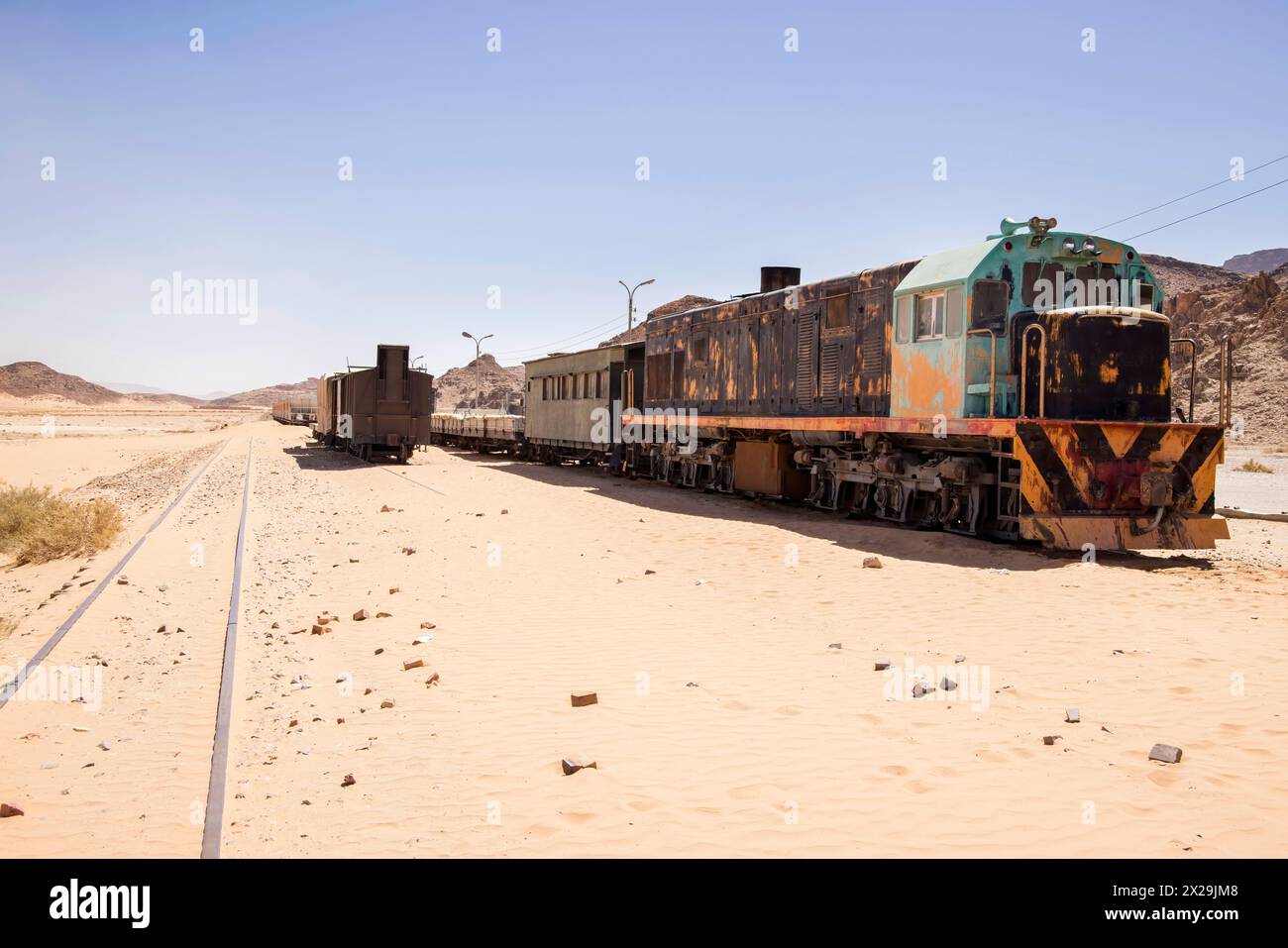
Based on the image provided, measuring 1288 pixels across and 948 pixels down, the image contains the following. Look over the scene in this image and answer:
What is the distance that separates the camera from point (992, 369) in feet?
39.5

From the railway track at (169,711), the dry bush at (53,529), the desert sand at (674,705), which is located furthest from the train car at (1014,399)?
the dry bush at (53,529)

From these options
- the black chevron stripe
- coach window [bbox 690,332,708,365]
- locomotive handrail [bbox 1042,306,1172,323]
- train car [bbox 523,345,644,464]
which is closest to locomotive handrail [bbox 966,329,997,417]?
locomotive handrail [bbox 1042,306,1172,323]

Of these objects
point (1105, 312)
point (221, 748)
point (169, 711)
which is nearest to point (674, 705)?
point (221, 748)

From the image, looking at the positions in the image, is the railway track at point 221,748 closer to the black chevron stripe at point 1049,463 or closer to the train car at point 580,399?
the black chevron stripe at point 1049,463

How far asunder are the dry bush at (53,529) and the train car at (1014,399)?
12.7 metres

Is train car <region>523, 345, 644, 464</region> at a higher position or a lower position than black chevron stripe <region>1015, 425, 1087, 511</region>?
higher

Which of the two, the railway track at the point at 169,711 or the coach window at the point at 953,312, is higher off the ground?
the coach window at the point at 953,312

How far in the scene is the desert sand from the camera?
456cm

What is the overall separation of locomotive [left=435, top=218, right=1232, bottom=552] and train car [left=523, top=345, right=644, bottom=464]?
28.8 ft

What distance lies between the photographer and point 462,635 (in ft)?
28.1

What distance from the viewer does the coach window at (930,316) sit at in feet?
43.3

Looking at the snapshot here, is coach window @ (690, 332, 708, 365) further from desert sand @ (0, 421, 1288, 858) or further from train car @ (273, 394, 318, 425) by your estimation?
train car @ (273, 394, 318, 425)
